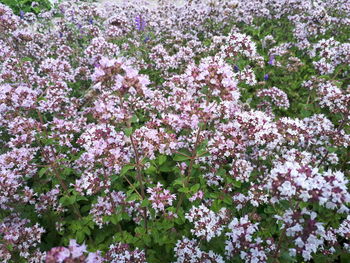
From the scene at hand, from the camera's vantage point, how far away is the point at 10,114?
16.2 feet

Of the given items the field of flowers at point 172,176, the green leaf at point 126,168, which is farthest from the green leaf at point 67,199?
the green leaf at point 126,168

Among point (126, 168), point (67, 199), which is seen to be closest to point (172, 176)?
point (67, 199)

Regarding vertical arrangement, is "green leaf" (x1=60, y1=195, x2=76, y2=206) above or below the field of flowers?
below

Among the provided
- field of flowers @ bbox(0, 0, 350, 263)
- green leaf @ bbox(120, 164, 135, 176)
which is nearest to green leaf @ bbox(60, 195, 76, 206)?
field of flowers @ bbox(0, 0, 350, 263)

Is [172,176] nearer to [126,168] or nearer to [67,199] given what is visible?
[67,199]

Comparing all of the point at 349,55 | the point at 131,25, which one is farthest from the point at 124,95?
the point at 131,25

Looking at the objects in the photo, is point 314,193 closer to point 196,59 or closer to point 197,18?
point 196,59

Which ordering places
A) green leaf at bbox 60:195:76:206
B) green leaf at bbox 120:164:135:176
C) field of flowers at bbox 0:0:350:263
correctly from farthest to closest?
green leaf at bbox 60:195:76:206, green leaf at bbox 120:164:135:176, field of flowers at bbox 0:0:350:263

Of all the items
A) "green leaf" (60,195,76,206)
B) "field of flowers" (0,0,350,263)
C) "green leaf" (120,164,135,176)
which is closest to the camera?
"field of flowers" (0,0,350,263)

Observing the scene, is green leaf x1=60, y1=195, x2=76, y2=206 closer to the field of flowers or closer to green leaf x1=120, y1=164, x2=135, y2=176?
the field of flowers

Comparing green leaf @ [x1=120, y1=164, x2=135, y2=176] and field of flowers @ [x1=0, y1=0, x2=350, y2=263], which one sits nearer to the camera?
field of flowers @ [x1=0, y1=0, x2=350, y2=263]

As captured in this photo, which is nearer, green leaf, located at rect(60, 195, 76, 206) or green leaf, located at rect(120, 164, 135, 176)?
green leaf, located at rect(120, 164, 135, 176)

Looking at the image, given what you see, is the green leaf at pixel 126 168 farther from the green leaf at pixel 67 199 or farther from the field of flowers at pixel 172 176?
the green leaf at pixel 67 199

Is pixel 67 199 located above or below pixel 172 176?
below
